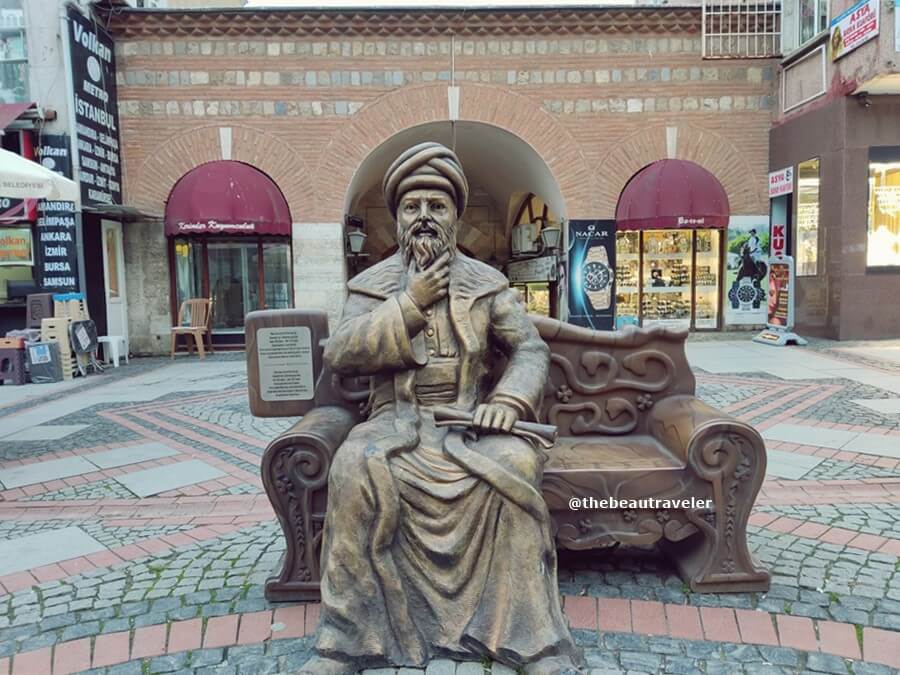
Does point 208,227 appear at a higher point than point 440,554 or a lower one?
higher

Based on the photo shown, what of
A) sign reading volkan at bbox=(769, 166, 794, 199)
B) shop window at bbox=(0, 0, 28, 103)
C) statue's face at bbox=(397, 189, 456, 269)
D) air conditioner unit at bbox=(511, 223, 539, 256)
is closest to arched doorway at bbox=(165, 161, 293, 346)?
shop window at bbox=(0, 0, 28, 103)

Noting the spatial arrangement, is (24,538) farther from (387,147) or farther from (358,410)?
(387,147)

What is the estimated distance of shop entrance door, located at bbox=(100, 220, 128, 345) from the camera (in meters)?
11.5

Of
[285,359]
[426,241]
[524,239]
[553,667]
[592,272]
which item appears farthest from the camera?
[524,239]

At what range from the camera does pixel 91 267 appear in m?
11.2

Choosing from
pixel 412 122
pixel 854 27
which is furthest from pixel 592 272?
pixel 854 27

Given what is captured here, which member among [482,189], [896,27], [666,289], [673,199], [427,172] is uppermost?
[896,27]

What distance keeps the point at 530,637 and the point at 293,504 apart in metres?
1.10

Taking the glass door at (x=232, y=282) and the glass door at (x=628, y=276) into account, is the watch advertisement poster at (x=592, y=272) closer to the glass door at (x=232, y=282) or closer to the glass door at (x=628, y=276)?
the glass door at (x=628, y=276)

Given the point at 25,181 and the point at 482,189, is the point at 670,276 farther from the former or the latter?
the point at 25,181

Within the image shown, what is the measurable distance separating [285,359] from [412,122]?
9.88 metres

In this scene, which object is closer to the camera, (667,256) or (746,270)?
(746,270)

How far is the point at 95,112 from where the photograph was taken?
1095 centimetres

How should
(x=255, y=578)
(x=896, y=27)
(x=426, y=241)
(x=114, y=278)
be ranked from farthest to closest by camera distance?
(x=114, y=278), (x=896, y=27), (x=255, y=578), (x=426, y=241)
